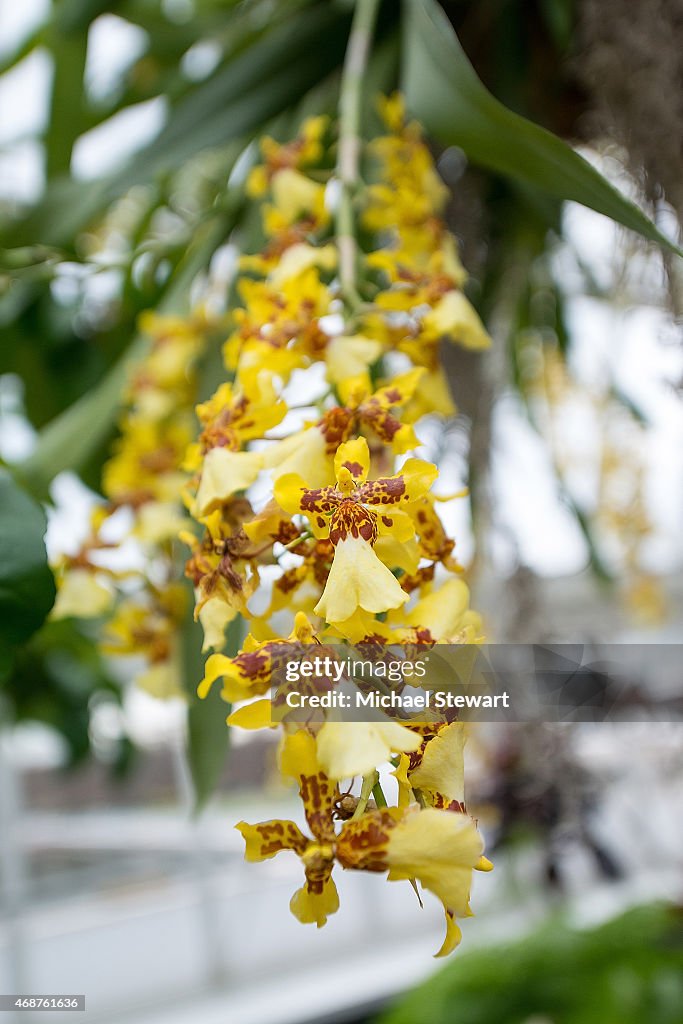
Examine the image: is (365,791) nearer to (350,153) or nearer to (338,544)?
(338,544)

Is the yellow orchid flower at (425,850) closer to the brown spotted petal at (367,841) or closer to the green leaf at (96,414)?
the brown spotted petal at (367,841)

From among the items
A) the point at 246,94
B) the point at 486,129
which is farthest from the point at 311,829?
the point at 246,94

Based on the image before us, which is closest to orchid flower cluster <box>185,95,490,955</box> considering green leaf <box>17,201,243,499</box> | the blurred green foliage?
green leaf <box>17,201,243,499</box>

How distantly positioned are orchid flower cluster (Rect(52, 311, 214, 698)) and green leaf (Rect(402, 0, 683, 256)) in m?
0.18

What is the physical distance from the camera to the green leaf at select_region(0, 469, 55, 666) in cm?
29

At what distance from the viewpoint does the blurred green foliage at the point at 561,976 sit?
128 cm

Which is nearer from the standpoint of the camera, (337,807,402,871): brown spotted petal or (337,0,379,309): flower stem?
(337,807,402,871): brown spotted petal

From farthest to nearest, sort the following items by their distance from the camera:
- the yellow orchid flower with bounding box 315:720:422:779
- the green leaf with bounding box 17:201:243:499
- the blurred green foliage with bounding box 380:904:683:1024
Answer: the blurred green foliage with bounding box 380:904:683:1024, the green leaf with bounding box 17:201:243:499, the yellow orchid flower with bounding box 315:720:422:779

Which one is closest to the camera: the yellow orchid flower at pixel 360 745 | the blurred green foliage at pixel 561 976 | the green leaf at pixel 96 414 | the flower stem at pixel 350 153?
the yellow orchid flower at pixel 360 745

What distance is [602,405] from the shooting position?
0.97 meters

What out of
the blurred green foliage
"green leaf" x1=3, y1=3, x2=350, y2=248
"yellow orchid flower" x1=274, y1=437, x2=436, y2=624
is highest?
"green leaf" x1=3, y1=3, x2=350, y2=248

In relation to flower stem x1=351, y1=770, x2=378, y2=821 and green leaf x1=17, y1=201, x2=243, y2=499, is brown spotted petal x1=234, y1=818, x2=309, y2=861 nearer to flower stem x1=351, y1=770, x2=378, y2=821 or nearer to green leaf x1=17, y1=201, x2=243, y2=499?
flower stem x1=351, y1=770, x2=378, y2=821

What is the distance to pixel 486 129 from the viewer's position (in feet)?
1.02

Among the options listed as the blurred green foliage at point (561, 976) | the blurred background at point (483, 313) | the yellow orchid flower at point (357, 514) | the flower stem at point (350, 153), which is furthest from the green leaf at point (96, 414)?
the blurred green foliage at point (561, 976)
